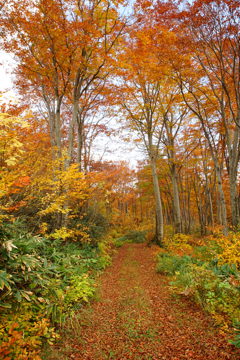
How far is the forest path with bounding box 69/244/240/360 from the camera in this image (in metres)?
2.57

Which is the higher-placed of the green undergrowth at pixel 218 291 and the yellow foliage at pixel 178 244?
the green undergrowth at pixel 218 291

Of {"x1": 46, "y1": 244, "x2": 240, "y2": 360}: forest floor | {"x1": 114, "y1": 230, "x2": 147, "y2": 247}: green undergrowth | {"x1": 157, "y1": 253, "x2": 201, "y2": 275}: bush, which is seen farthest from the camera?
{"x1": 114, "y1": 230, "x2": 147, "y2": 247}: green undergrowth

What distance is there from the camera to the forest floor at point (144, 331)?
8.42ft

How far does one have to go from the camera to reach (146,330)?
121 inches

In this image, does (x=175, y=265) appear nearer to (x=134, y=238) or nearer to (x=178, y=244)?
(x=178, y=244)

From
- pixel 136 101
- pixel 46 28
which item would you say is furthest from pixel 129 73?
pixel 46 28

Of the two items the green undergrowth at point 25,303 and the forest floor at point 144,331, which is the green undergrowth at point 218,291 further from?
the green undergrowth at point 25,303

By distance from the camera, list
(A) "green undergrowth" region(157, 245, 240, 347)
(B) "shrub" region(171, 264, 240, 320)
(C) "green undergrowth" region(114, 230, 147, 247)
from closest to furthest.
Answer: (A) "green undergrowth" region(157, 245, 240, 347)
(B) "shrub" region(171, 264, 240, 320)
(C) "green undergrowth" region(114, 230, 147, 247)

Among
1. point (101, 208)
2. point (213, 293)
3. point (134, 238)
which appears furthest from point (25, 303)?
point (134, 238)

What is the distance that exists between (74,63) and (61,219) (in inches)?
200

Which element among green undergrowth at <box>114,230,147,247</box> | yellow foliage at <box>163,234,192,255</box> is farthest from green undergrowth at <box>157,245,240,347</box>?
green undergrowth at <box>114,230,147,247</box>

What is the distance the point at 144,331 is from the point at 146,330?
0.12ft

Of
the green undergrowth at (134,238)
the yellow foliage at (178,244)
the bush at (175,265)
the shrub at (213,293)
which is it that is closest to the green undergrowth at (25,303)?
the shrub at (213,293)

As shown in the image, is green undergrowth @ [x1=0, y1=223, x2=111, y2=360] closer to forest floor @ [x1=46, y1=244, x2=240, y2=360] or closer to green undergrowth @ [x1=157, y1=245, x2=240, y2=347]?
forest floor @ [x1=46, y1=244, x2=240, y2=360]
